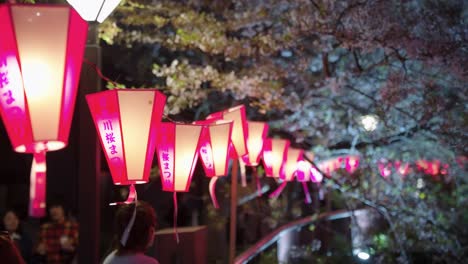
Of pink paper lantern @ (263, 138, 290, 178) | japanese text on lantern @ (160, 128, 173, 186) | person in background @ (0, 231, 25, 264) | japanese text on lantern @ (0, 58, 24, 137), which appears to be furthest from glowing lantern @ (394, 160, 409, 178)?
japanese text on lantern @ (0, 58, 24, 137)

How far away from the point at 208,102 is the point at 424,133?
5.67 metres

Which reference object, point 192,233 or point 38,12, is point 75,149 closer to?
point 192,233

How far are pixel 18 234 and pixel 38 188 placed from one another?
18.4ft

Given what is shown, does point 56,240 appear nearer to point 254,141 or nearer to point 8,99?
point 254,141

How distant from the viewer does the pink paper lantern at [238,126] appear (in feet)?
27.3

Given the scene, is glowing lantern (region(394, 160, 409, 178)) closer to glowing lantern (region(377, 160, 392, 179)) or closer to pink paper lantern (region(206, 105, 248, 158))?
glowing lantern (region(377, 160, 392, 179))

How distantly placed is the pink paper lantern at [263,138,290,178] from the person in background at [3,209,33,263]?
433cm

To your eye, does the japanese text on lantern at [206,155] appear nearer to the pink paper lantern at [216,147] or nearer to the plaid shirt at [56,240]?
the pink paper lantern at [216,147]

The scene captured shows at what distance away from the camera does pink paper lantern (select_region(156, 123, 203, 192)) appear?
20.4ft

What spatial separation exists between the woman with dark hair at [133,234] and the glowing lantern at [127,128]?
3.19 ft

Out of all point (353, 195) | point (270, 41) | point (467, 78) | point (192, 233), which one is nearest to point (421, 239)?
point (353, 195)

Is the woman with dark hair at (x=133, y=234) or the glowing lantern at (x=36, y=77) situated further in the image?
the woman with dark hair at (x=133, y=234)

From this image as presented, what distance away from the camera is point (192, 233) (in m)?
8.27

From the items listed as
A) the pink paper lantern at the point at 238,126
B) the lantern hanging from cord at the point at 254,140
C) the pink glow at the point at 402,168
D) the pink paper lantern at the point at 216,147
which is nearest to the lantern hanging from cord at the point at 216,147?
the pink paper lantern at the point at 216,147
